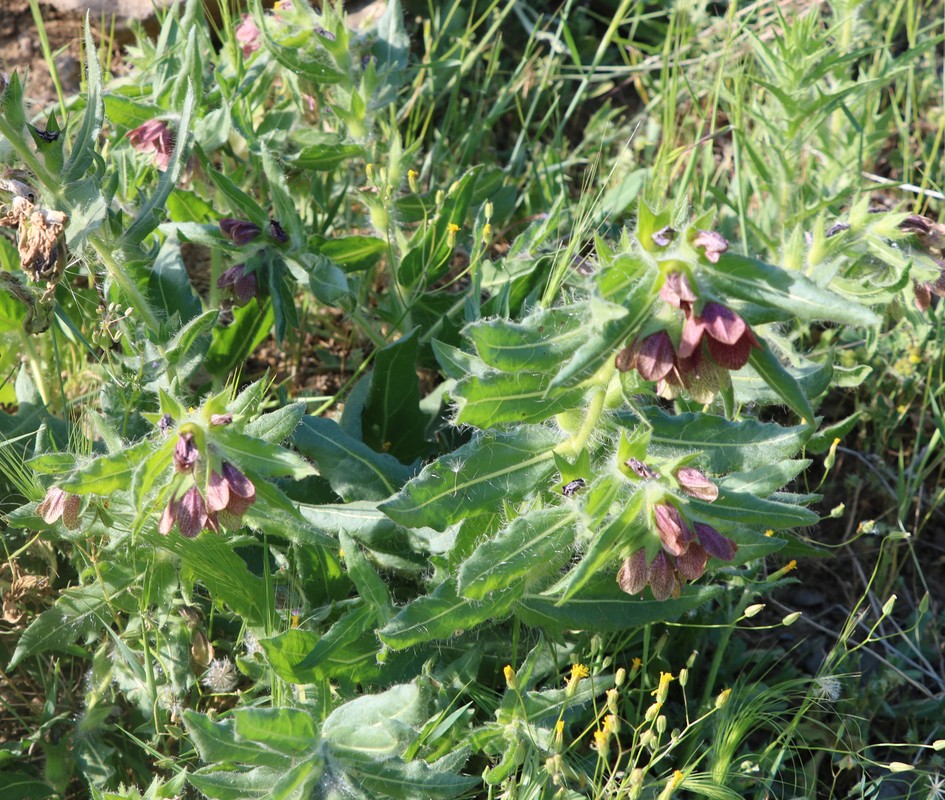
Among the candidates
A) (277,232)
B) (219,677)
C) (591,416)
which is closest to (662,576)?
(591,416)

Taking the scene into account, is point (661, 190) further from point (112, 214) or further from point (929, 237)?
point (112, 214)

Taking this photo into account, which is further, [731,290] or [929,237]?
[929,237]

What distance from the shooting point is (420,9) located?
416 cm

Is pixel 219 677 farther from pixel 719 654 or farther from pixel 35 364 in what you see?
pixel 719 654

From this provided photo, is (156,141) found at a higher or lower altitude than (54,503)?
higher

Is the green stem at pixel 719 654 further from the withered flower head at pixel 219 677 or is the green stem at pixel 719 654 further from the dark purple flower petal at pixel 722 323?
the withered flower head at pixel 219 677

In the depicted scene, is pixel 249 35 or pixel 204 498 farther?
pixel 249 35

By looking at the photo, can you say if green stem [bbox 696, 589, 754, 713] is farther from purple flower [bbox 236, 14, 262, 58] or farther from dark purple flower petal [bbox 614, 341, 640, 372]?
purple flower [bbox 236, 14, 262, 58]

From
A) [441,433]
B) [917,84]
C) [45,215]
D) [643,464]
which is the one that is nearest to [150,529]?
[45,215]

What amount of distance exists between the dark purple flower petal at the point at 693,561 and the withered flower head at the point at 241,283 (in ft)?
4.67

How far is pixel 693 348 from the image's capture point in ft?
5.55

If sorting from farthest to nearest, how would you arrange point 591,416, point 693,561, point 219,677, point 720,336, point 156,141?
point 156,141 → point 219,677 → point 591,416 → point 693,561 → point 720,336

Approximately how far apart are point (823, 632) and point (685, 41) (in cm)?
233

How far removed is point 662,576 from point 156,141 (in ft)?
5.99
